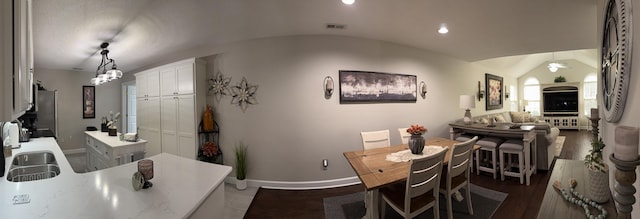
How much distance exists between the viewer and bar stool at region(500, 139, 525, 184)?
3287 millimetres

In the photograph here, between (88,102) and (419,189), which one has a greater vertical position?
(88,102)

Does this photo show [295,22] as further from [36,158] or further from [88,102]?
[88,102]

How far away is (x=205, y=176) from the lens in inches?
59.7

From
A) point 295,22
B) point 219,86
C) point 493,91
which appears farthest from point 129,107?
point 493,91

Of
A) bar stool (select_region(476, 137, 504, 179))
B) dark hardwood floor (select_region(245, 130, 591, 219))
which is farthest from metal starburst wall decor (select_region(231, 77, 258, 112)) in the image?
bar stool (select_region(476, 137, 504, 179))

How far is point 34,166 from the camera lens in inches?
93.5

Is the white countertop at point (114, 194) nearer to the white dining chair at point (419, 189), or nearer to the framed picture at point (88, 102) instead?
the white dining chair at point (419, 189)

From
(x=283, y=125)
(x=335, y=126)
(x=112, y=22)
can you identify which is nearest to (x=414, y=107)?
(x=335, y=126)

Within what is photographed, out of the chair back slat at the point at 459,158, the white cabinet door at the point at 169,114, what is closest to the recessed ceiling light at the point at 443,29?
the chair back slat at the point at 459,158

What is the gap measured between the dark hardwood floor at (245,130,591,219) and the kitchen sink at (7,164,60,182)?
191cm

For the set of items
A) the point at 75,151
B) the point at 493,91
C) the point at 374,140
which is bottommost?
the point at 75,151

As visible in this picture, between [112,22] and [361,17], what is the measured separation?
2.74 metres

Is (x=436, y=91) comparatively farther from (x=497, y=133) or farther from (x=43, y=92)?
(x=43, y=92)

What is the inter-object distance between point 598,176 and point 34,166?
4322 mm
